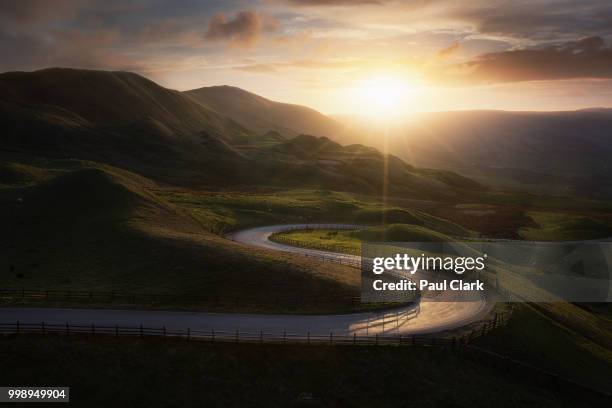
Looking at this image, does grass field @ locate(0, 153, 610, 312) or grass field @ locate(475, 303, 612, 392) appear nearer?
grass field @ locate(475, 303, 612, 392)

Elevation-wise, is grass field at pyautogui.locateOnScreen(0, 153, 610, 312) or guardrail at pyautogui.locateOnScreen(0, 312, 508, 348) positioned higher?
grass field at pyautogui.locateOnScreen(0, 153, 610, 312)

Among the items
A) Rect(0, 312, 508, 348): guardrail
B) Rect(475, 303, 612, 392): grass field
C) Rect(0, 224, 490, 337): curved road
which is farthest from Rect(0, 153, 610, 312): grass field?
Rect(475, 303, 612, 392): grass field

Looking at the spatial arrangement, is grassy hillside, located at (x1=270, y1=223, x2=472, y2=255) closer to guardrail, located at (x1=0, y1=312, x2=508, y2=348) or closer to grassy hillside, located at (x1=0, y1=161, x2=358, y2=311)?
grassy hillside, located at (x1=0, y1=161, x2=358, y2=311)

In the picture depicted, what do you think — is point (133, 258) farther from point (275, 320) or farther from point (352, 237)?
point (352, 237)

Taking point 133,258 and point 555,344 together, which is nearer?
point 555,344

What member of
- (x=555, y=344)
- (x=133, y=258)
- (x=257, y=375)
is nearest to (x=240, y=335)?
(x=257, y=375)

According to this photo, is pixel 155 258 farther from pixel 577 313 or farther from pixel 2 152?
pixel 2 152
